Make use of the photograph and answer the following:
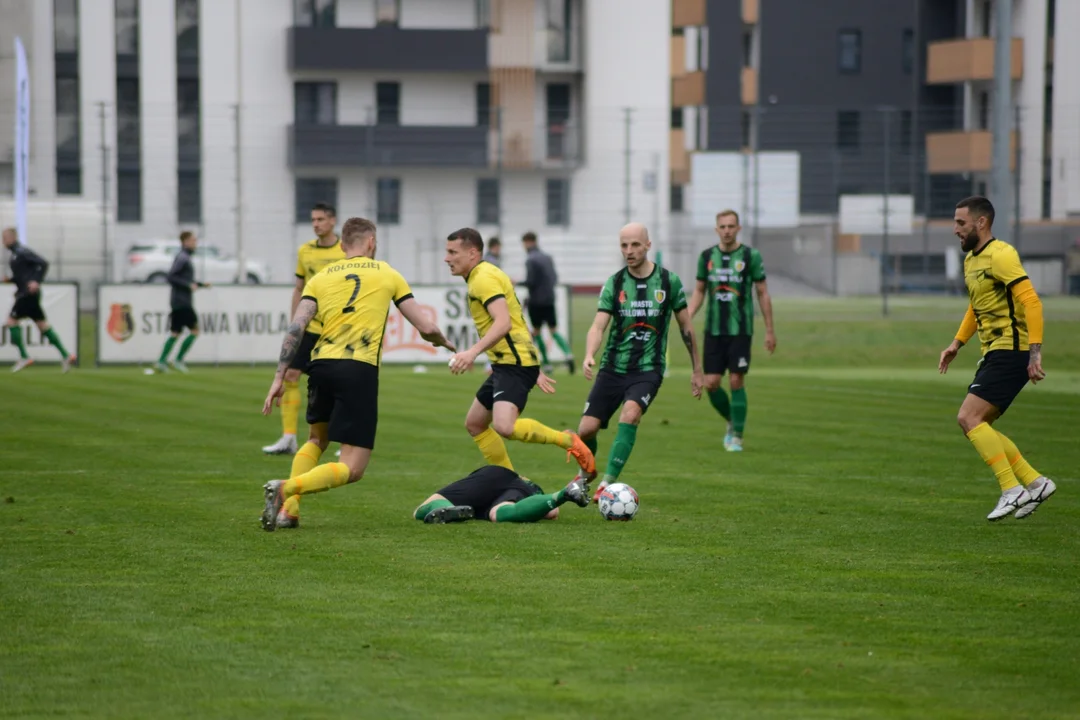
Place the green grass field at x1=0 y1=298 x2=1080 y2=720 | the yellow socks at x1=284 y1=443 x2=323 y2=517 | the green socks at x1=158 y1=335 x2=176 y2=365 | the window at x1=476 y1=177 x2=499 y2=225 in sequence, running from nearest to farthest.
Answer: the green grass field at x1=0 y1=298 x2=1080 y2=720 → the yellow socks at x1=284 y1=443 x2=323 y2=517 → the green socks at x1=158 y1=335 x2=176 y2=365 → the window at x1=476 y1=177 x2=499 y2=225

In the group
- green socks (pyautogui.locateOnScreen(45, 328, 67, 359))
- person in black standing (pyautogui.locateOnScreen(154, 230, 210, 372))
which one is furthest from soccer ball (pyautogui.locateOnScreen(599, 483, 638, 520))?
green socks (pyautogui.locateOnScreen(45, 328, 67, 359))

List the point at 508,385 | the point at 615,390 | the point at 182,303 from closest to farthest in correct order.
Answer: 1. the point at 508,385
2. the point at 615,390
3. the point at 182,303

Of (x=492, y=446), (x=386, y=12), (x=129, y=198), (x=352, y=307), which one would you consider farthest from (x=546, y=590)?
(x=386, y=12)

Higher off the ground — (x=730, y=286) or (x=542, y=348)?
(x=730, y=286)

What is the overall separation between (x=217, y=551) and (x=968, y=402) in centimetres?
482

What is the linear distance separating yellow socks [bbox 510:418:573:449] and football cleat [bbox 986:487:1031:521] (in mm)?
2709

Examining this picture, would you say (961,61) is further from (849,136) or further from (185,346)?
(185,346)

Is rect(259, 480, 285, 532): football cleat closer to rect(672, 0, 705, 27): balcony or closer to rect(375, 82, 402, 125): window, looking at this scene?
rect(375, 82, 402, 125): window

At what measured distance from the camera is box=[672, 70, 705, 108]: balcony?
218 ft

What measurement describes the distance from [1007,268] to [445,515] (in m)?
3.81

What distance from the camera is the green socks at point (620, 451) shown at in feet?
34.2

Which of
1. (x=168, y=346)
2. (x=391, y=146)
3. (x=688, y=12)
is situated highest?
(x=688, y=12)

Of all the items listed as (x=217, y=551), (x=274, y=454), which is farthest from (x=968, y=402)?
(x=274, y=454)

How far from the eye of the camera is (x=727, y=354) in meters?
14.1
